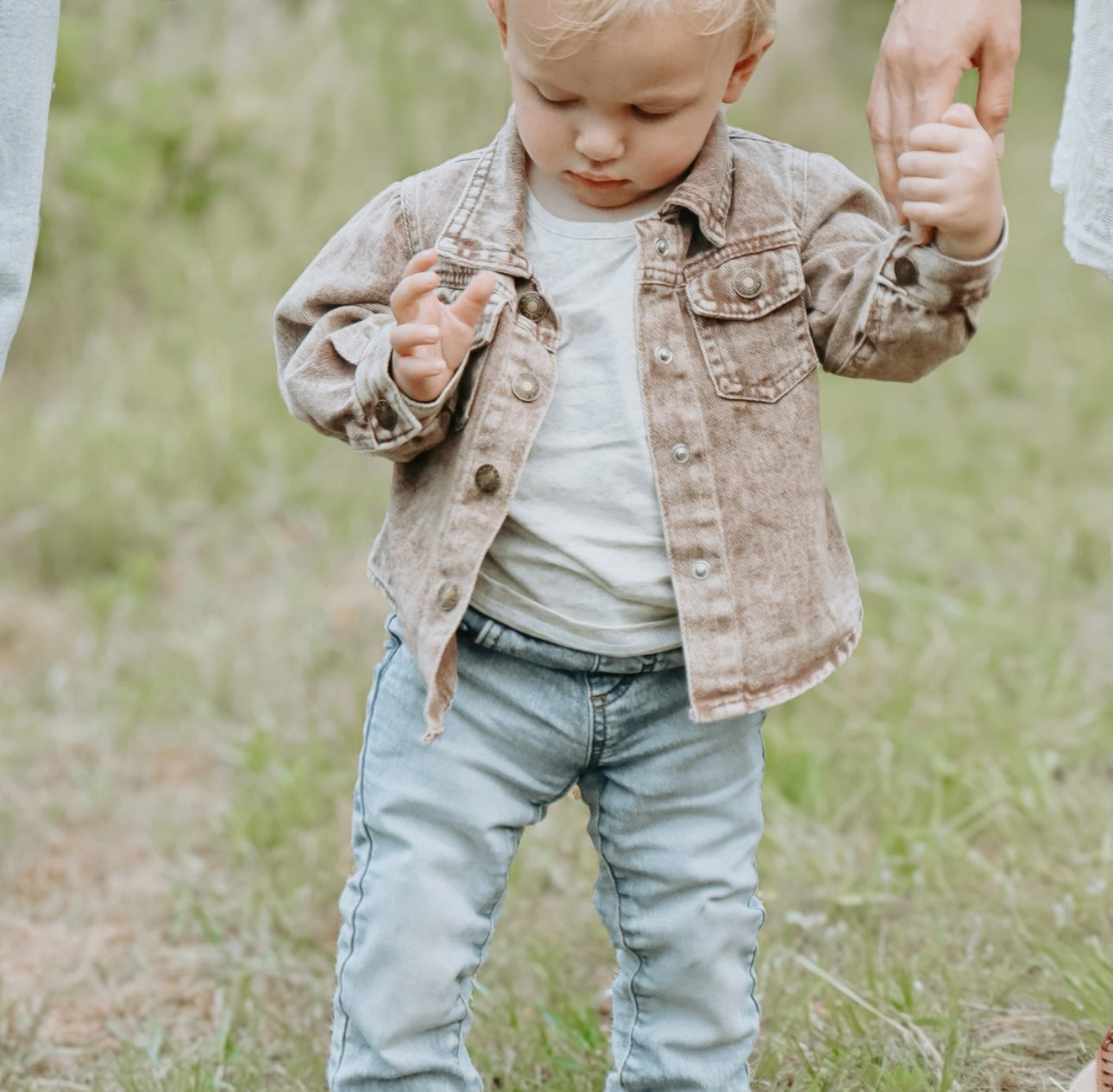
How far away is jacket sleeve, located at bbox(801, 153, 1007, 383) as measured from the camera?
175 cm

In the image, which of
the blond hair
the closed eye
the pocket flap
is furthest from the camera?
the pocket flap

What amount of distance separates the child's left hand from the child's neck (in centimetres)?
27

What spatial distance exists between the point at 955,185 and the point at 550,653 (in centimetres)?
65

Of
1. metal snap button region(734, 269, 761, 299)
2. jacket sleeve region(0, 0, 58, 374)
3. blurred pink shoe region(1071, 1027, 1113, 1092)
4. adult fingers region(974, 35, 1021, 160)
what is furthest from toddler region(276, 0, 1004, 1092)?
blurred pink shoe region(1071, 1027, 1113, 1092)

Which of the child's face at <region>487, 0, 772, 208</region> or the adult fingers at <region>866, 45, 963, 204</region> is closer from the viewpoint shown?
the child's face at <region>487, 0, 772, 208</region>

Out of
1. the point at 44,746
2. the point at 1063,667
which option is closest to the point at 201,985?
the point at 44,746

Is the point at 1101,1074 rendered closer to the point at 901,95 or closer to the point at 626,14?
the point at 901,95

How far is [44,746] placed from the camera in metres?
3.56

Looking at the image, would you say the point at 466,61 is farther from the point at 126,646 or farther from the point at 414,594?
the point at 414,594

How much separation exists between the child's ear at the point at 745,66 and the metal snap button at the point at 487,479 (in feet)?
1.53

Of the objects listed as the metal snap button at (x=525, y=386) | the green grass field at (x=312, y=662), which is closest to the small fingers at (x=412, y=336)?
the metal snap button at (x=525, y=386)

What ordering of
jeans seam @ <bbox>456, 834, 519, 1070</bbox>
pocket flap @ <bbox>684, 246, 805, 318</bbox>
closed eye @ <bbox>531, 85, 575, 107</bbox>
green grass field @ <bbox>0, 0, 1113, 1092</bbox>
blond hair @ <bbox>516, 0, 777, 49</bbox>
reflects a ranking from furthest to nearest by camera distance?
green grass field @ <bbox>0, 0, 1113, 1092</bbox> < jeans seam @ <bbox>456, 834, 519, 1070</bbox> < pocket flap @ <bbox>684, 246, 805, 318</bbox> < closed eye @ <bbox>531, 85, 575, 107</bbox> < blond hair @ <bbox>516, 0, 777, 49</bbox>

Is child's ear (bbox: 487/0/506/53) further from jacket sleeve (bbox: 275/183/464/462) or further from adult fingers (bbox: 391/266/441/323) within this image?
adult fingers (bbox: 391/266/441/323)

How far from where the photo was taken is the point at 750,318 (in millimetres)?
1827
